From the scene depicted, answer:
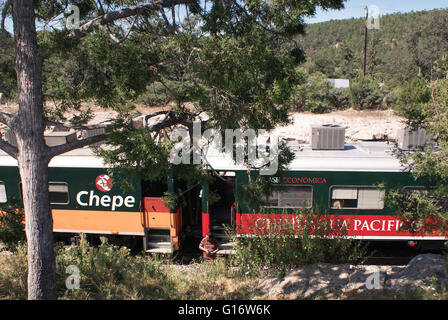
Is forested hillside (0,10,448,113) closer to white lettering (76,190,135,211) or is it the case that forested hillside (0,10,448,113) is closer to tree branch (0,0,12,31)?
tree branch (0,0,12,31)

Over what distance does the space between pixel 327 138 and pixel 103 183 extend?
249 inches

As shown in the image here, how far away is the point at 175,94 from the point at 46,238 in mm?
3411

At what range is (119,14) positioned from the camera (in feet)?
20.8

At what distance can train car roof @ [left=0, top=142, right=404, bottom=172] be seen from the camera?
898 cm

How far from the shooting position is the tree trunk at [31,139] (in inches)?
224

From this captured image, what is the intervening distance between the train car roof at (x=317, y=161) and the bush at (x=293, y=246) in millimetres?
1680

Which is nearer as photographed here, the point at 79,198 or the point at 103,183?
the point at 103,183

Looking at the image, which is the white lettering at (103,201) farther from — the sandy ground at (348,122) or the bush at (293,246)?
the sandy ground at (348,122)

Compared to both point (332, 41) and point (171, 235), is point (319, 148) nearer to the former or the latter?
point (171, 235)

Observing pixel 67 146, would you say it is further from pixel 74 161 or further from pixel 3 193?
pixel 3 193

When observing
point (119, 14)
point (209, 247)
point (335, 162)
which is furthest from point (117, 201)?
point (335, 162)

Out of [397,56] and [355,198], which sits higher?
[397,56]

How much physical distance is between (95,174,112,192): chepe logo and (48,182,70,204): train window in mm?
944

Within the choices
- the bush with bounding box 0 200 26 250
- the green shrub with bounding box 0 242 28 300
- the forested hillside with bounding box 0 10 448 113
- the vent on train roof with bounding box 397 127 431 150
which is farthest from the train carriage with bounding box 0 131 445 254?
the green shrub with bounding box 0 242 28 300
